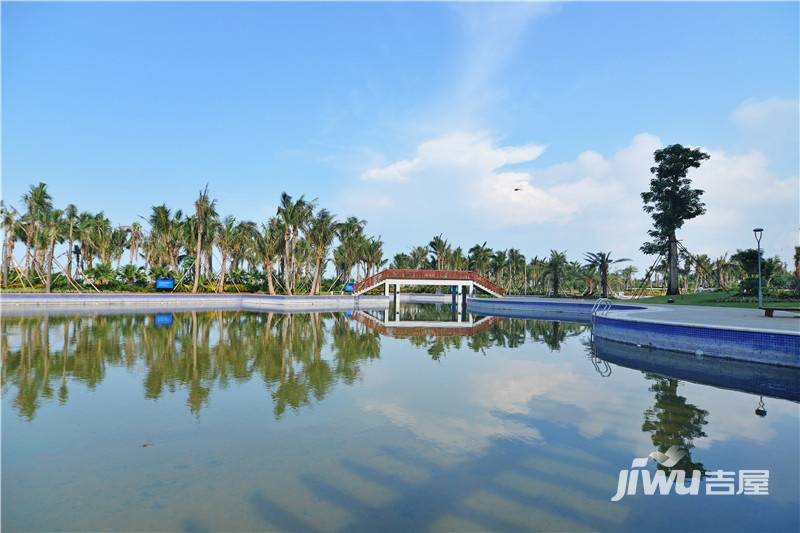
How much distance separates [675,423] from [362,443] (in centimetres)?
580

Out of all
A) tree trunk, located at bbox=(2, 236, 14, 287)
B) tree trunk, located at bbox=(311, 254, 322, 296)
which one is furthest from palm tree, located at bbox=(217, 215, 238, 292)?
tree trunk, located at bbox=(2, 236, 14, 287)

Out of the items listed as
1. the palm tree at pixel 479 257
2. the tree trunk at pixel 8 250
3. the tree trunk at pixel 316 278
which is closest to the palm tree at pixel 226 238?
the tree trunk at pixel 316 278

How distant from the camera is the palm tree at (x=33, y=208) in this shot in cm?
4744

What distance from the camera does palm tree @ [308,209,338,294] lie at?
164ft

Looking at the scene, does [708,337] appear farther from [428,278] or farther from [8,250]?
[8,250]

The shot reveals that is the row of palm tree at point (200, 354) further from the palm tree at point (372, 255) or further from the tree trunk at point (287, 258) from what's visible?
the palm tree at point (372, 255)

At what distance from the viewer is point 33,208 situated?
47375mm

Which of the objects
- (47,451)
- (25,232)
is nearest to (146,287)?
(25,232)

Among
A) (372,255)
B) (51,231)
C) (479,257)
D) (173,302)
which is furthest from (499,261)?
(51,231)

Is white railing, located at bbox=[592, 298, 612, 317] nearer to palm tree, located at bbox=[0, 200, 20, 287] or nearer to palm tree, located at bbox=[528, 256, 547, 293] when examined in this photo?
palm tree, located at bbox=[528, 256, 547, 293]

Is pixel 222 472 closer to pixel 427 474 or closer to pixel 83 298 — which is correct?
pixel 427 474

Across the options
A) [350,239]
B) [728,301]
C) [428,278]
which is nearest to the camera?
[728,301]

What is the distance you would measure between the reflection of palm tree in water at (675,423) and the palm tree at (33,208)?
58914 millimetres

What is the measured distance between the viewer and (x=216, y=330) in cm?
2133
